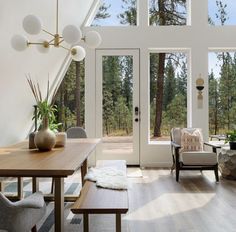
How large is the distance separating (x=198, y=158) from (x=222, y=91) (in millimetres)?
2156

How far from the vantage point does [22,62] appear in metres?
4.20

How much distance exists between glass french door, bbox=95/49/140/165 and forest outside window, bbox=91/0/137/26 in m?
0.61

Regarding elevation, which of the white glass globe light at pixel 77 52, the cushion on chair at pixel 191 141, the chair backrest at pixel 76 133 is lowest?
the cushion on chair at pixel 191 141

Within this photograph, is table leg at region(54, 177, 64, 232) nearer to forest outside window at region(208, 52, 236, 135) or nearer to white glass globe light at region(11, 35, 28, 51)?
white glass globe light at region(11, 35, 28, 51)

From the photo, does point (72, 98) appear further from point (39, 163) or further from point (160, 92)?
point (39, 163)

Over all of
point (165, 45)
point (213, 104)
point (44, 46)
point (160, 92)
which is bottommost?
point (213, 104)

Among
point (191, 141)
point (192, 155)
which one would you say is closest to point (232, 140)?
point (191, 141)

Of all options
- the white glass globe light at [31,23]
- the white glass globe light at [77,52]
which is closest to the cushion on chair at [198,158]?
the white glass globe light at [77,52]

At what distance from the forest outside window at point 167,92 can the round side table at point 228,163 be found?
1440 mm

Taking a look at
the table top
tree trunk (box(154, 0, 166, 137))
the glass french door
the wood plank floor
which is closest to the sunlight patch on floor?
the wood plank floor

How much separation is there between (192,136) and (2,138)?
2975mm

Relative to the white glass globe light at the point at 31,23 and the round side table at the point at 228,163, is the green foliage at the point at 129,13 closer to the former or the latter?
the round side table at the point at 228,163

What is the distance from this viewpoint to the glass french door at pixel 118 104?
6.39 m

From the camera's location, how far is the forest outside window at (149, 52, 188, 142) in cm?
652
